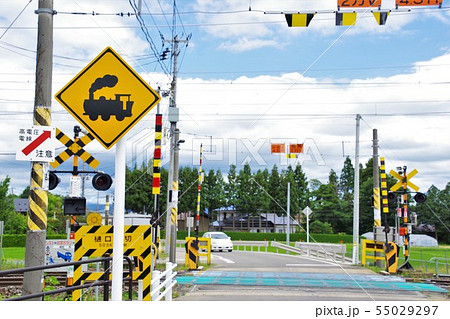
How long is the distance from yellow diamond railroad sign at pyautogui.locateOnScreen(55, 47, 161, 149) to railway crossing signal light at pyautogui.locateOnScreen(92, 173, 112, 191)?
7.03 meters

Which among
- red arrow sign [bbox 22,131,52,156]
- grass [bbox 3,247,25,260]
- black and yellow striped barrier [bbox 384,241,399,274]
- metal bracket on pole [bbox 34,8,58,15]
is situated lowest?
grass [bbox 3,247,25,260]

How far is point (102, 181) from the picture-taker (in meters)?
12.4

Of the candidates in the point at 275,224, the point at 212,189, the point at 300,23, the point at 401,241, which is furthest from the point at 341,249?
the point at 275,224

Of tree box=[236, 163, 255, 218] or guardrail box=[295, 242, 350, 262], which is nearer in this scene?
guardrail box=[295, 242, 350, 262]

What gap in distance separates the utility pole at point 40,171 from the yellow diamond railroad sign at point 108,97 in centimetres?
335

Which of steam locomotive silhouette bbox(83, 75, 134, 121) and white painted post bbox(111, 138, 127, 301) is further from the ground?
steam locomotive silhouette bbox(83, 75, 134, 121)

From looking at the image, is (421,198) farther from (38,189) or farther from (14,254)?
(14,254)

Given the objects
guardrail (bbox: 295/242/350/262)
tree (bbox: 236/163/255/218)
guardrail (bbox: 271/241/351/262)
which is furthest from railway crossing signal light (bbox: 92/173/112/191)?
tree (bbox: 236/163/255/218)

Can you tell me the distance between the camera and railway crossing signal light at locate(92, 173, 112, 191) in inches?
482

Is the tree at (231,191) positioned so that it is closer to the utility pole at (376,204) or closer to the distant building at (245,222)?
the distant building at (245,222)

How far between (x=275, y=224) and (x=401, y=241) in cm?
5457

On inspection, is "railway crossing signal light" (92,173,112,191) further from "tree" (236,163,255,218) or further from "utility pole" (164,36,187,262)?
"tree" (236,163,255,218)

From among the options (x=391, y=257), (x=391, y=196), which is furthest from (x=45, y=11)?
(x=391, y=196)

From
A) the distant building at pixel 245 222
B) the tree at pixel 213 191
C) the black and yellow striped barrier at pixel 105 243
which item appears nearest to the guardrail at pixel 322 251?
the black and yellow striped barrier at pixel 105 243
